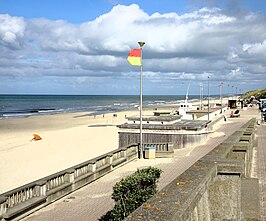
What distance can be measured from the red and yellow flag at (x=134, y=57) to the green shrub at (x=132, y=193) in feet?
37.1

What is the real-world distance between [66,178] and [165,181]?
12.2 ft

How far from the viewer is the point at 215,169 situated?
6.45m

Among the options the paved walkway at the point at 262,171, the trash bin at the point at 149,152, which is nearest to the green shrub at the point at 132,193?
the paved walkway at the point at 262,171

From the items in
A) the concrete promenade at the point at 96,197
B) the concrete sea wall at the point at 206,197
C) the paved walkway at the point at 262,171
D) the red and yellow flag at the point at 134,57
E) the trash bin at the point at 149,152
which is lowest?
the concrete promenade at the point at 96,197

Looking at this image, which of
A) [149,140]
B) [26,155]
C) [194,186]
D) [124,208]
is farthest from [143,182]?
[26,155]

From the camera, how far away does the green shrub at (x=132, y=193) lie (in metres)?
7.41

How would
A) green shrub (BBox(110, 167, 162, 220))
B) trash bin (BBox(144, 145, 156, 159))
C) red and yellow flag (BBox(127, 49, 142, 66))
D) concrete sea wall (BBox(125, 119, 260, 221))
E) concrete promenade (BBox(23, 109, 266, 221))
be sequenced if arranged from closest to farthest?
concrete sea wall (BBox(125, 119, 260, 221)) → green shrub (BBox(110, 167, 162, 220)) → concrete promenade (BBox(23, 109, 266, 221)) → trash bin (BBox(144, 145, 156, 159)) → red and yellow flag (BBox(127, 49, 142, 66))

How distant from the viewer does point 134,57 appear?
18719 millimetres

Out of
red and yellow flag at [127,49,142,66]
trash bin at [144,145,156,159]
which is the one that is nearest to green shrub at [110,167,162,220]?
trash bin at [144,145,156,159]

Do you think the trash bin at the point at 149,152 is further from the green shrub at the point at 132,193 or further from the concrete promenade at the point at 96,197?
the green shrub at the point at 132,193

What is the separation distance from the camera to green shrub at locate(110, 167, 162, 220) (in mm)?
7414

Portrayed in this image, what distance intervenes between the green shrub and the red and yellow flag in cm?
1130

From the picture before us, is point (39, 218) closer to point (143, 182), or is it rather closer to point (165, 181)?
point (143, 182)

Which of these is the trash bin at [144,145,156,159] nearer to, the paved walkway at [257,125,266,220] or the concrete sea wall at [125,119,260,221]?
the paved walkway at [257,125,266,220]
